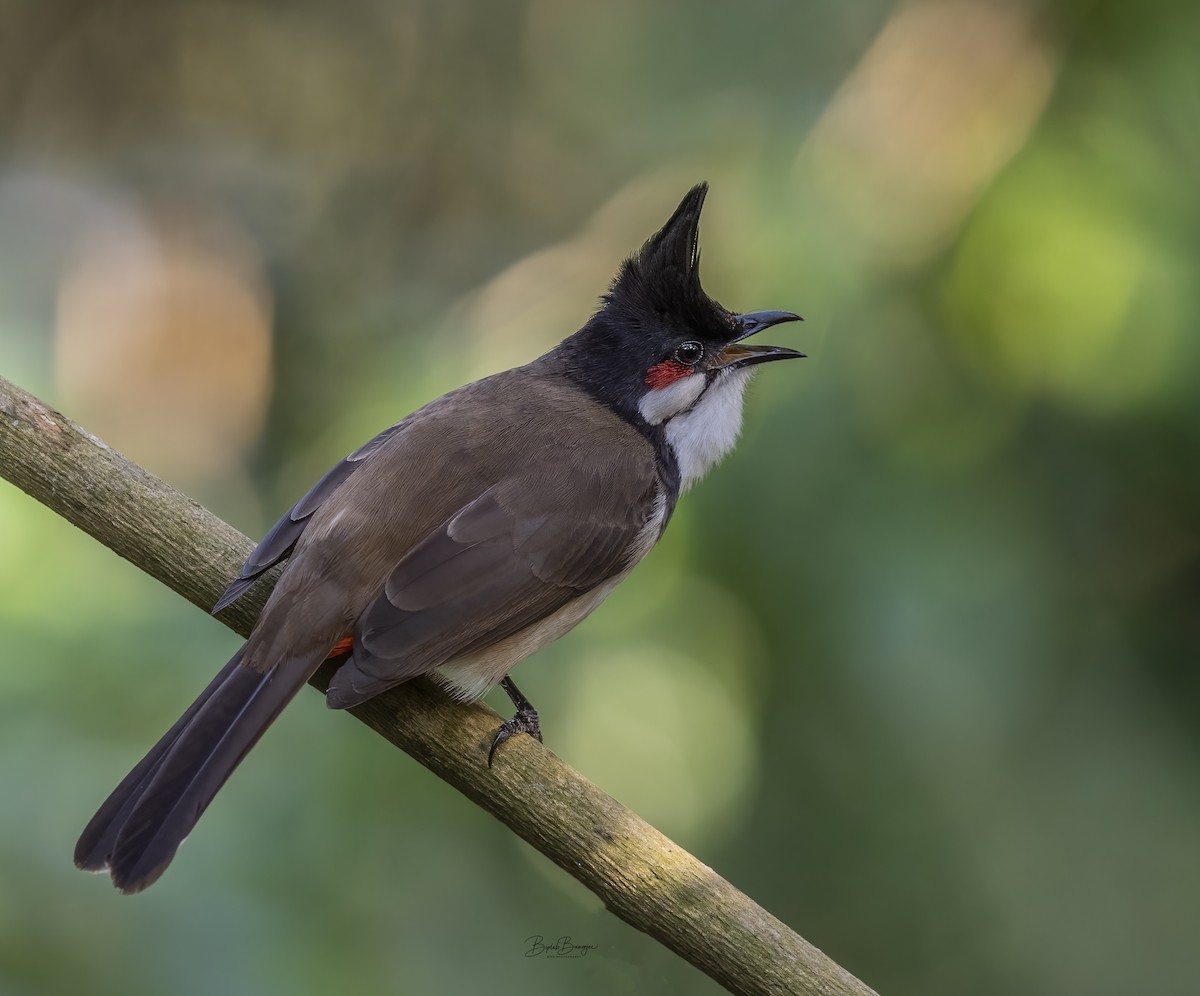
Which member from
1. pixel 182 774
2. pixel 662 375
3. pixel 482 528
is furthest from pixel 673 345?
pixel 182 774

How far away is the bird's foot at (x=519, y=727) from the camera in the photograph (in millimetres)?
2529

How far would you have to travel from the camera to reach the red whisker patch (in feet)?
11.0

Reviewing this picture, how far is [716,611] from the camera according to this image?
3.08m

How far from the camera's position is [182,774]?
7.93 ft

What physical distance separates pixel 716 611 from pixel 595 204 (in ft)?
9.28

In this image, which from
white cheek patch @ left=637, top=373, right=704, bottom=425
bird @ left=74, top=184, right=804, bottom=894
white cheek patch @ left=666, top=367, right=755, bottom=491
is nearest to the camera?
bird @ left=74, top=184, right=804, bottom=894

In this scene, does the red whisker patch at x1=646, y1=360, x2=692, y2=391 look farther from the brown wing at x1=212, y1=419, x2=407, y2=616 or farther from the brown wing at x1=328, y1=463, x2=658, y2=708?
the brown wing at x1=212, y1=419, x2=407, y2=616

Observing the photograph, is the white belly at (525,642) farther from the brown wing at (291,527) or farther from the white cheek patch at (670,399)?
the brown wing at (291,527)

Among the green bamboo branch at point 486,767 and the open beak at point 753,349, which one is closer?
the green bamboo branch at point 486,767

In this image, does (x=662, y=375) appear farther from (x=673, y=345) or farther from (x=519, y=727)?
(x=519, y=727)
